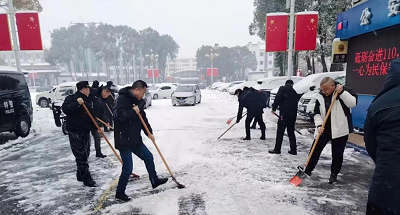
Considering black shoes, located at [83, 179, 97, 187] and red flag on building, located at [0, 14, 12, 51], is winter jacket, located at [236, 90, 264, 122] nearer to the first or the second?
black shoes, located at [83, 179, 97, 187]

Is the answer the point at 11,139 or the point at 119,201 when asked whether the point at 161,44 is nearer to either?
the point at 11,139

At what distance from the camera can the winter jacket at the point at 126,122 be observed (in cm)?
300

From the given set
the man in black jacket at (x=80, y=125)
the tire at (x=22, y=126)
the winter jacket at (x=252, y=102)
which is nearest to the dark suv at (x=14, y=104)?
the tire at (x=22, y=126)

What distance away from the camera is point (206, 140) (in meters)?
6.62

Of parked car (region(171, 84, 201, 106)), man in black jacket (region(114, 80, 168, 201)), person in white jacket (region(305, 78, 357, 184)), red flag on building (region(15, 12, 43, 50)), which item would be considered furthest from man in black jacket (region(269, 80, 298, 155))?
parked car (region(171, 84, 201, 106))

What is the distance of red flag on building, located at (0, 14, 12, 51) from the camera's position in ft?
26.6

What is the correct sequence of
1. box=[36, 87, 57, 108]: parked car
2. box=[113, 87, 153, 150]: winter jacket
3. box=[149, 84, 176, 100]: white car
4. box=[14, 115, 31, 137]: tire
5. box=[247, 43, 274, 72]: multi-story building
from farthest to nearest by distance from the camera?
box=[247, 43, 274, 72]: multi-story building < box=[149, 84, 176, 100]: white car < box=[36, 87, 57, 108]: parked car < box=[14, 115, 31, 137]: tire < box=[113, 87, 153, 150]: winter jacket

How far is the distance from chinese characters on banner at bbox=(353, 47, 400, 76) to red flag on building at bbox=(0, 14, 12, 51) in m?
11.2

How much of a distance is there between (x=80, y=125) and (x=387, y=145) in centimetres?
380

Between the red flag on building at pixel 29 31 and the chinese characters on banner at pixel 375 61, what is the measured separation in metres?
10.5

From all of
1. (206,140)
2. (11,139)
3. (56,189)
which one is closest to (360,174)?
(206,140)

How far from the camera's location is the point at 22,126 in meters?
7.16

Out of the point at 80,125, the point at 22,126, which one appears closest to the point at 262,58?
the point at 22,126

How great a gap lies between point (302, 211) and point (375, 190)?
153 centimetres
